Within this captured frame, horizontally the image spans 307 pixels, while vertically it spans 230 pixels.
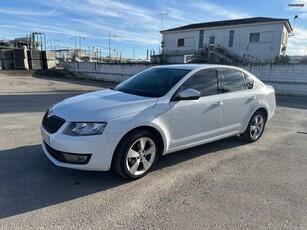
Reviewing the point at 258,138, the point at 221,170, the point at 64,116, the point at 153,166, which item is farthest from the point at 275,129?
the point at 64,116

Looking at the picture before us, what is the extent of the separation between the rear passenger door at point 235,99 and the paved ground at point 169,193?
55 centimetres

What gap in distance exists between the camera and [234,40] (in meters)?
31.3

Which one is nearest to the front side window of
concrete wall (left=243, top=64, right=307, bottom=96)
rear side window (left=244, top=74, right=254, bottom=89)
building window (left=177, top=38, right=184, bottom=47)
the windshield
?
the windshield

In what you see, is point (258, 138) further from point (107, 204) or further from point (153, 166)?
point (107, 204)

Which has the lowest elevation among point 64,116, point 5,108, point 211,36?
point 5,108

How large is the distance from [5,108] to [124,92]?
6105 mm

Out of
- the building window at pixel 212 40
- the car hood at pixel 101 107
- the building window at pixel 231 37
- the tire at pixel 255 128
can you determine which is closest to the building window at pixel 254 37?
the building window at pixel 231 37

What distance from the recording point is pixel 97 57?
1756 inches

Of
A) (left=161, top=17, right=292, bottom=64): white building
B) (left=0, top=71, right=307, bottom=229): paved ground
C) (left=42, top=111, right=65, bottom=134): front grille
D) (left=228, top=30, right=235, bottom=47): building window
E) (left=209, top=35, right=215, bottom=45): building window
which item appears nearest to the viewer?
(left=0, top=71, right=307, bottom=229): paved ground

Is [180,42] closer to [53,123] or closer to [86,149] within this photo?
[53,123]

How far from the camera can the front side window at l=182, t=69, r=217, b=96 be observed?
404cm

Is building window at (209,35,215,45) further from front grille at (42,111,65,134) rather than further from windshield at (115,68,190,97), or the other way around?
front grille at (42,111,65,134)

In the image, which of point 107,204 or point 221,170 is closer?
point 107,204

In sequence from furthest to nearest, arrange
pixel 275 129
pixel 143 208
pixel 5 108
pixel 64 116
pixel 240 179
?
pixel 5 108, pixel 275 129, pixel 240 179, pixel 64 116, pixel 143 208
